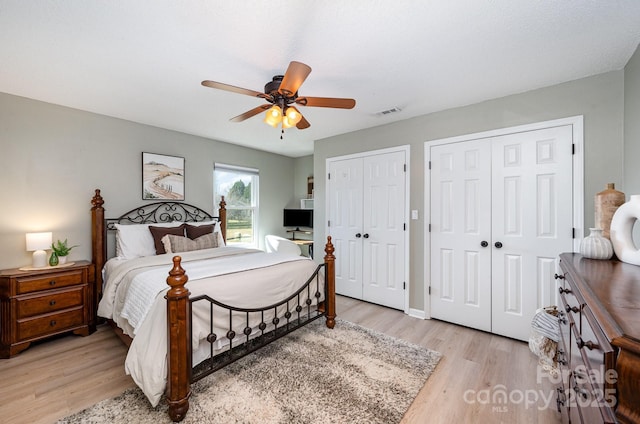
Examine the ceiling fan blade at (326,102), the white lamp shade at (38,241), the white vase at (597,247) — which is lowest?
the white lamp shade at (38,241)

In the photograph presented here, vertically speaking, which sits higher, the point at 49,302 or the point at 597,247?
the point at 597,247

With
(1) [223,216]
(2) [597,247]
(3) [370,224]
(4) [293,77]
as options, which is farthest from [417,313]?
(1) [223,216]

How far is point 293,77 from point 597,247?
2.16 meters

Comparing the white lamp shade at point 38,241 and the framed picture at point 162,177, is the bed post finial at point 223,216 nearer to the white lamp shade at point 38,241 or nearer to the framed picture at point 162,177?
the framed picture at point 162,177

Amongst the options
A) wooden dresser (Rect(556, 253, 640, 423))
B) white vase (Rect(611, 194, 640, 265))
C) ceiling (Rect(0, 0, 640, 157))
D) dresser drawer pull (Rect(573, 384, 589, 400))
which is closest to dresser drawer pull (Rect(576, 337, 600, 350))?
wooden dresser (Rect(556, 253, 640, 423))

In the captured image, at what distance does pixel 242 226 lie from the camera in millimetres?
4984

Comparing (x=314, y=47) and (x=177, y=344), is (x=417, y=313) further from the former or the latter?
(x=314, y=47)

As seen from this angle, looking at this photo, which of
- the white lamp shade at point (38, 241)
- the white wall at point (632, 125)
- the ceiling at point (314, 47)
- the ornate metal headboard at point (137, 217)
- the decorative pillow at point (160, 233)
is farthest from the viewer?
the decorative pillow at point (160, 233)

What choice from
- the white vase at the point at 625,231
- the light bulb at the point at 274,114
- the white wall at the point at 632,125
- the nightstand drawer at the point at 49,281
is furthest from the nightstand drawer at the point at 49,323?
the white wall at the point at 632,125

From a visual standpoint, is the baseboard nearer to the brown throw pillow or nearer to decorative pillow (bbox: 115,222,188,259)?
the brown throw pillow

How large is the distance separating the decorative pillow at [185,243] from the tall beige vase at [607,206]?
3779 mm

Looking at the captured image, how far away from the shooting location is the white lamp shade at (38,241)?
8.64ft

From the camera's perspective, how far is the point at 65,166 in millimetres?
3055

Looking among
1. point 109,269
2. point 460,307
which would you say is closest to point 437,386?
point 460,307
